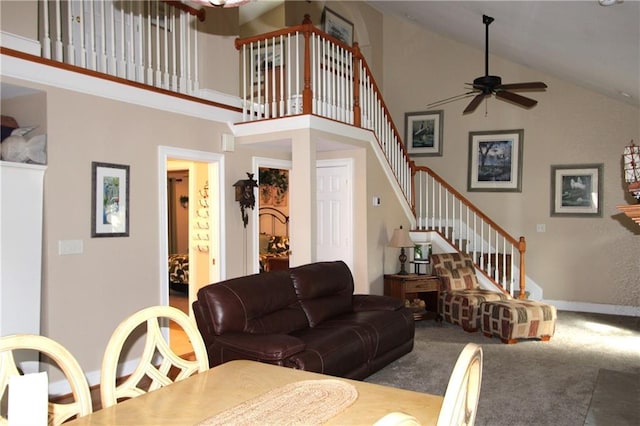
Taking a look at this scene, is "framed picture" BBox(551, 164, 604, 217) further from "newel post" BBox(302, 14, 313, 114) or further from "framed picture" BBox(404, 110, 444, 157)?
"newel post" BBox(302, 14, 313, 114)

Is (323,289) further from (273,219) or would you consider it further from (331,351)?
(273,219)

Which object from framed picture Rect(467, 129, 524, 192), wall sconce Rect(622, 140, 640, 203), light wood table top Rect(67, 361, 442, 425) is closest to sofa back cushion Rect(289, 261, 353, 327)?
light wood table top Rect(67, 361, 442, 425)

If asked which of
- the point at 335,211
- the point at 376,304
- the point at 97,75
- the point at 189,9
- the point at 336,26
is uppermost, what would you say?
the point at 336,26

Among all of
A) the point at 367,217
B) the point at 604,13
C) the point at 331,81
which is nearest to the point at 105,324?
the point at 367,217

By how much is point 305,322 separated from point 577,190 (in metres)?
5.10

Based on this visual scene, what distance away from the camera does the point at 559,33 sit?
491cm

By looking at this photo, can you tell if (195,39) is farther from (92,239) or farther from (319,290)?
(319,290)

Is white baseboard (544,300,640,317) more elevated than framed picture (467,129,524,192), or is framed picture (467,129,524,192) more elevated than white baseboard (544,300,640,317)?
framed picture (467,129,524,192)

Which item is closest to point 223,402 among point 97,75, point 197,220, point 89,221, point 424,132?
point 89,221

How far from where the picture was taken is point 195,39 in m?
5.27

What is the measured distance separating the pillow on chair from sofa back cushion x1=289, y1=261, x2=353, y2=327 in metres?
1.92

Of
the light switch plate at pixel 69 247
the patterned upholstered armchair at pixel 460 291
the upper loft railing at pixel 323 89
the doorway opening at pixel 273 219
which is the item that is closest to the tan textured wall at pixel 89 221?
the light switch plate at pixel 69 247

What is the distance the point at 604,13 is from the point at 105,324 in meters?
4.85

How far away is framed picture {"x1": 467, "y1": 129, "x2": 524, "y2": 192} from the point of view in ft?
24.9
